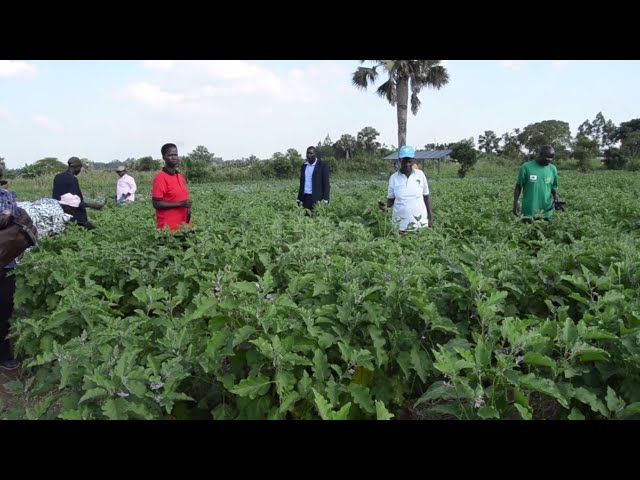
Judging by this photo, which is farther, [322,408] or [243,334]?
[243,334]

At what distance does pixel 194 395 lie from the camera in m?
2.46

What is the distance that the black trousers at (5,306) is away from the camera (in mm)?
4141

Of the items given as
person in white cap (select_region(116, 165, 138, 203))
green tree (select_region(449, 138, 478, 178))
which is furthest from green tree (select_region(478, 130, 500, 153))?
person in white cap (select_region(116, 165, 138, 203))

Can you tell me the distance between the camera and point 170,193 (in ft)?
17.3

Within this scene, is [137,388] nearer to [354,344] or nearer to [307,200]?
[354,344]

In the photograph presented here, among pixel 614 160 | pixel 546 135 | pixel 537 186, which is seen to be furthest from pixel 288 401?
pixel 546 135

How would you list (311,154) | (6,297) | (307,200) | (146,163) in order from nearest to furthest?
(6,297)
(311,154)
(307,200)
(146,163)

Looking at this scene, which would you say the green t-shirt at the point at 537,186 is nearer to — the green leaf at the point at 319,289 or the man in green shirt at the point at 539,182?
the man in green shirt at the point at 539,182

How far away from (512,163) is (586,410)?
156ft

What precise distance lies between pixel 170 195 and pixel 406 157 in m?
2.72
